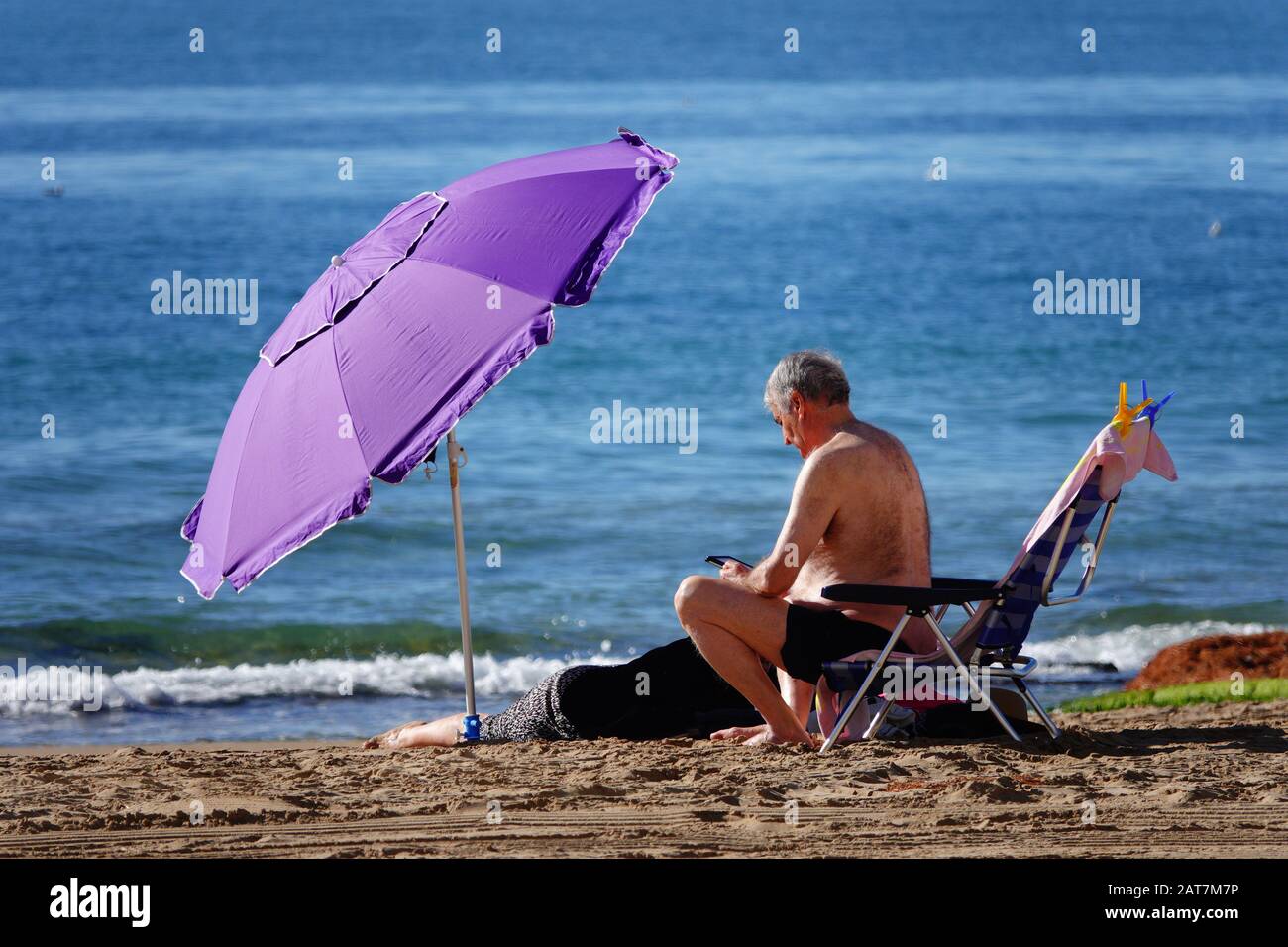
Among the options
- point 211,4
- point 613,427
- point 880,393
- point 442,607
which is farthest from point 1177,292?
point 211,4

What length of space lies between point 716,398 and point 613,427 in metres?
1.83

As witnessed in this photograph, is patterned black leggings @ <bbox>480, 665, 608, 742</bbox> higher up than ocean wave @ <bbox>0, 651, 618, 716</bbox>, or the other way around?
patterned black leggings @ <bbox>480, 665, 608, 742</bbox>

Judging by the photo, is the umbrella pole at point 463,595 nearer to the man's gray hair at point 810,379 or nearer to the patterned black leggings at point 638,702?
the patterned black leggings at point 638,702

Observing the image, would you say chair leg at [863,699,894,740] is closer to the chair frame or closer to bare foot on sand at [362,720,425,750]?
the chair frame

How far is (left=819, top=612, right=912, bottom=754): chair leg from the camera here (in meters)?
4.89

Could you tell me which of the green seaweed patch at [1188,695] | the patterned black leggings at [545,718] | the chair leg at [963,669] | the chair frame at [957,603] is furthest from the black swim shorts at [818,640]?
the green seaweed patch at [1188,695]

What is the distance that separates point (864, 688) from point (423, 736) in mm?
1757

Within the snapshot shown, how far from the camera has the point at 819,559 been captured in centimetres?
523

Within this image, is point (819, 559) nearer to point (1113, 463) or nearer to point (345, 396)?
point (1113, 463)

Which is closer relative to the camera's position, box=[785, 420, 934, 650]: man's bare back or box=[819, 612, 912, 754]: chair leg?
box=[819, 612, 912, 754]: chair leg

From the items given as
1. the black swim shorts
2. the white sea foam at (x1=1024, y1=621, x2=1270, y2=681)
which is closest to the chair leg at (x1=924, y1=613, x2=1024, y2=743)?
the black swim shorts

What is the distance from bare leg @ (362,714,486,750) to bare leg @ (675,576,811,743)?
1071 millimetres

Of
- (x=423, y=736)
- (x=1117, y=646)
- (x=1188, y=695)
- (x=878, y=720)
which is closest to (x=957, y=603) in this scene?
(x=878, y=720)

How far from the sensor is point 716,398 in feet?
63.2
